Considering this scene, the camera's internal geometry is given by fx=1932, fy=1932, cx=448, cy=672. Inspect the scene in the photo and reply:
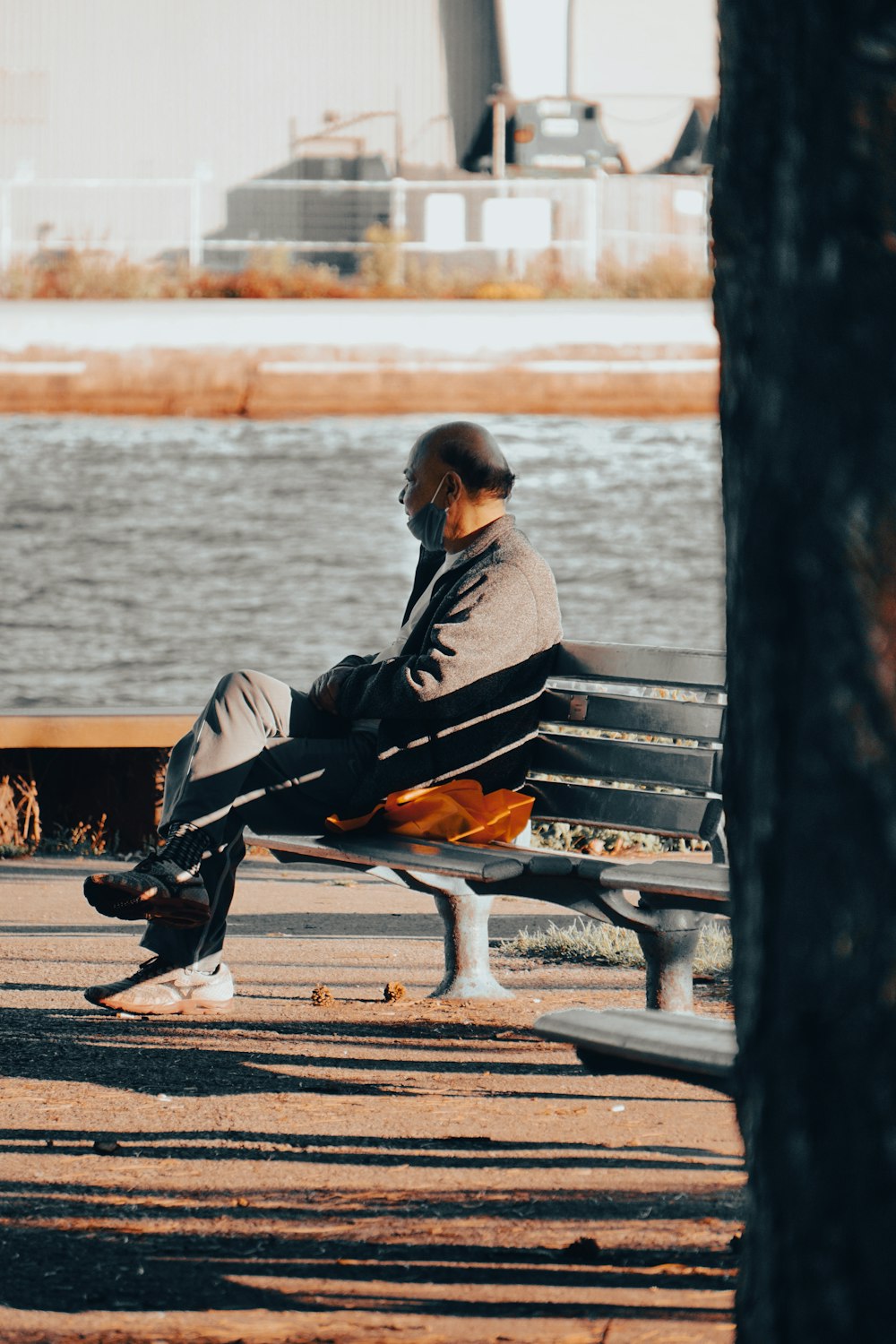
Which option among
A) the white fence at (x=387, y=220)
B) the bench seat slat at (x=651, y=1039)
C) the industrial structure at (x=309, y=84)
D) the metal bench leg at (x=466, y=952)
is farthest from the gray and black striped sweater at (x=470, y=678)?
the industrial structure at (x=309, y=84)

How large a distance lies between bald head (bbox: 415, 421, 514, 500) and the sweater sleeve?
0.21 m

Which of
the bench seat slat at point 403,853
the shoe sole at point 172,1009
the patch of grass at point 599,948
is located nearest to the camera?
the bench seat slat at point 403,853

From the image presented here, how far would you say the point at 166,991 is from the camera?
426 centimetres

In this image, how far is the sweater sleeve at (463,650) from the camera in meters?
4.07

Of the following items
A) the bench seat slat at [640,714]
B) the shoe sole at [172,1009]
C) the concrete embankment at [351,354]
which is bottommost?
the concrete embankment at [351,354]

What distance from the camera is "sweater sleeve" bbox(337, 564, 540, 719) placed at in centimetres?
407

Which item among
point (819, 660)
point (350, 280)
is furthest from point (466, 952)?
point (350, 280)

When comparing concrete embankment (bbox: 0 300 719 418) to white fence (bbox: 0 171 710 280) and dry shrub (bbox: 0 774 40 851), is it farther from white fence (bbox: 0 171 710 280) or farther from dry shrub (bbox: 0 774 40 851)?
dry shrub (bbox: 0 774 40 851)

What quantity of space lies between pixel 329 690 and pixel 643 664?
2.32 ft

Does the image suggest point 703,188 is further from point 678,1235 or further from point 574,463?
point 678,1235

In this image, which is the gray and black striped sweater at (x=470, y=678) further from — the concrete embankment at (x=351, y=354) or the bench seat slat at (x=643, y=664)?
the concrete embankment at (x=351, y=354)

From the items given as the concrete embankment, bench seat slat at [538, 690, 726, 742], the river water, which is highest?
bench seat slat at [538, 690, 726, 742]

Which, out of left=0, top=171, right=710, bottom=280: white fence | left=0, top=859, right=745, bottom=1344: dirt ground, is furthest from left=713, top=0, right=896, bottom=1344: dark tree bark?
left=0, top=171, right=710, bottom=280: white fence

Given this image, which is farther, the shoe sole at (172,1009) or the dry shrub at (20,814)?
the dry shrub at (20,814)
